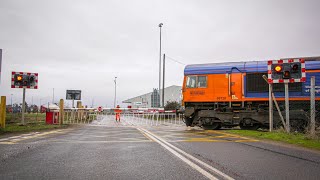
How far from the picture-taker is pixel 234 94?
15742mm

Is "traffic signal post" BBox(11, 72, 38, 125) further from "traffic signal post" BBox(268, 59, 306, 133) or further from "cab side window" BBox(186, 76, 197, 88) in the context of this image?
"traffic signal post" BBox(268, 59, 306, 133)

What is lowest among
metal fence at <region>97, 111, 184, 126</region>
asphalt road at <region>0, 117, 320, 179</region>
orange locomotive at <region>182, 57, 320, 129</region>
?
metal fence at <region>97, 111, 184, 126</region>

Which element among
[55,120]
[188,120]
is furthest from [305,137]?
[55,120]

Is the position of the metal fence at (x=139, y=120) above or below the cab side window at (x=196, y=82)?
below

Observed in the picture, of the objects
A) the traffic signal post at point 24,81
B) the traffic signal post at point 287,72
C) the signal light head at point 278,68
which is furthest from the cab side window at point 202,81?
the traffic signal post at point 24,81

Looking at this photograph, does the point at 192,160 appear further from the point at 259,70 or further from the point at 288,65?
the point at 259,70

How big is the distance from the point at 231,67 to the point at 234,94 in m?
1.47

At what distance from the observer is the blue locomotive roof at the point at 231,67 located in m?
15.3

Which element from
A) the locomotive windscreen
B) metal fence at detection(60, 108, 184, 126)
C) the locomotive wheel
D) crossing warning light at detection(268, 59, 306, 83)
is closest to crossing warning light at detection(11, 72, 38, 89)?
metal fence at detection(60, 108, 184, 126)

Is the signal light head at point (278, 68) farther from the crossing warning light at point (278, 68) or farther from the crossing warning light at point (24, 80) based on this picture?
the crossing warning light at point (24, 80)

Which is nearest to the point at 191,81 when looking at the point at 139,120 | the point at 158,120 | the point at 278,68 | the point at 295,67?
the point at 278,68

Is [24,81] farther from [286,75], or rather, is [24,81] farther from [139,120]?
[139,120]

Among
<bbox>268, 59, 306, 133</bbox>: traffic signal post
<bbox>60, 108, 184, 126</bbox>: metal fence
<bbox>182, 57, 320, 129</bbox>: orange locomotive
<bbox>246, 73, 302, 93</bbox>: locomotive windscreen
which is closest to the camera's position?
<bbox>268, 59, 306, 133</bbox>: traffic signal post

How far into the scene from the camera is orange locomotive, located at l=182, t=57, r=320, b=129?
48.0 feet
